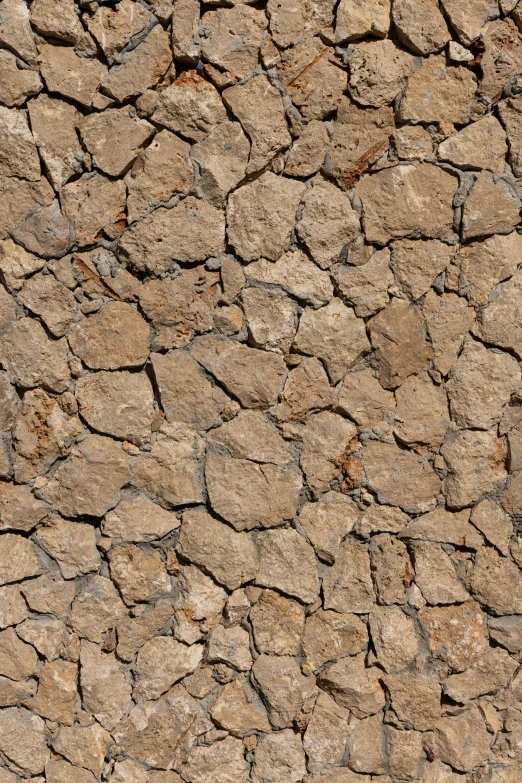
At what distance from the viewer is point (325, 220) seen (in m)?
1.73

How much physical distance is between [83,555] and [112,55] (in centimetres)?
125

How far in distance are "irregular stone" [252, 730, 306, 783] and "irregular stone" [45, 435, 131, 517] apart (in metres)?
0.77

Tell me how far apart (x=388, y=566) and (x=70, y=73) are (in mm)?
1479

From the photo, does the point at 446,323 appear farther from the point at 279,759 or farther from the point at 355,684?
the point at 279,759

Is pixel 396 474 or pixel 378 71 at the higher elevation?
pixel 378 71

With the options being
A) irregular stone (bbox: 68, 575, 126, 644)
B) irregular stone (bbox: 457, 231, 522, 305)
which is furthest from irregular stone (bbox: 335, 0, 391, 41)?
irregular stone (bbox: 68, 575, 126, 644)

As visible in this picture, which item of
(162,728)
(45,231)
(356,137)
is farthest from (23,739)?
(356,137)

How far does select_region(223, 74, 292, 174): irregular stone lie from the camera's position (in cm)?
168

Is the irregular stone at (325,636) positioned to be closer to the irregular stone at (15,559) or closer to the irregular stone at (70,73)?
the irregular stone at (15,559)

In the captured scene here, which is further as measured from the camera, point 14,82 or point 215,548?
point 215,548

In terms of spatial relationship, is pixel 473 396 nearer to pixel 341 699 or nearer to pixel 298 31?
pixel 341 699

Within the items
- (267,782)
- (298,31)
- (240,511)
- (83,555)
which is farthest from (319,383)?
(267,782)

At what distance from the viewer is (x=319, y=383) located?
5.84ft

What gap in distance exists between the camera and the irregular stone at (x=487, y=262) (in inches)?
69.8
